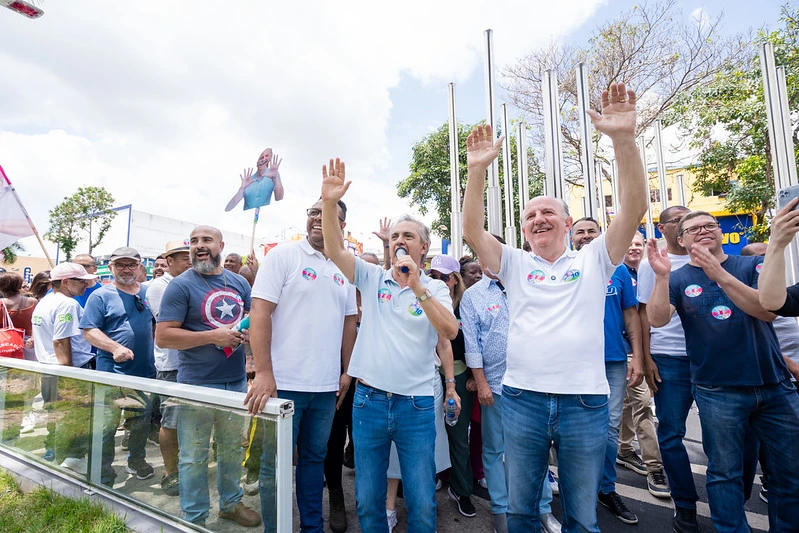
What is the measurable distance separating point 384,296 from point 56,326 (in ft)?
10.9

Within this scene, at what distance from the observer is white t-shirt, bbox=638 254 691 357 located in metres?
3.08

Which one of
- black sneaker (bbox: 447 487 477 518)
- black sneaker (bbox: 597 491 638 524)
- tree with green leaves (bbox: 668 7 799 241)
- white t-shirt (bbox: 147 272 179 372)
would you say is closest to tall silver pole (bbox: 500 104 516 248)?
tree with green leaves (bbox: 668 7 799 241)

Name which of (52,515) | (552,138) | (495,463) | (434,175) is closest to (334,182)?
(495,463)

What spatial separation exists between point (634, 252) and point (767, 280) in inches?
63.5

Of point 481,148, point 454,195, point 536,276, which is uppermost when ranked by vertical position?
point 454,195

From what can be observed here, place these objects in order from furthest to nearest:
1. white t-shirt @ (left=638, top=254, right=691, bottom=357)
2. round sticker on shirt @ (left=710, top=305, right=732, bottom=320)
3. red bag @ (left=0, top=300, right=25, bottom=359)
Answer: red bag @ (left=0, top=300, right=25, bottom=359)
white t-shirt @ (left=638, top=254, right=691, bottom=357)
round sticker on shirt @ (left=710, top=305, right=732, bottom=320)

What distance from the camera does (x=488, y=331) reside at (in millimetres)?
3170

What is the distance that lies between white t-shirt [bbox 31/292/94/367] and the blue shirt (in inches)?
140

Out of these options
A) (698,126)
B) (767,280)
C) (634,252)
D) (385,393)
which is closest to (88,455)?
(385,393)

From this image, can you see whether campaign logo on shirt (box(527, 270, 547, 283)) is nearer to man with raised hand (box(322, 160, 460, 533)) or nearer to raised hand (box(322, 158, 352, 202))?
man with raised hand (box(322, 160, 460, 533))

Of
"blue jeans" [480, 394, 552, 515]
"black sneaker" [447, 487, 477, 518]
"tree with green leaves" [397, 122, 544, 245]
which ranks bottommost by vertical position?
"black sneaker" [447, 487, 477, 518]

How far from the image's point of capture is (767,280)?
2209 mm

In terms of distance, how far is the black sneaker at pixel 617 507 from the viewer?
3.01 m

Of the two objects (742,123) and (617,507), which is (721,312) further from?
(742,123)
